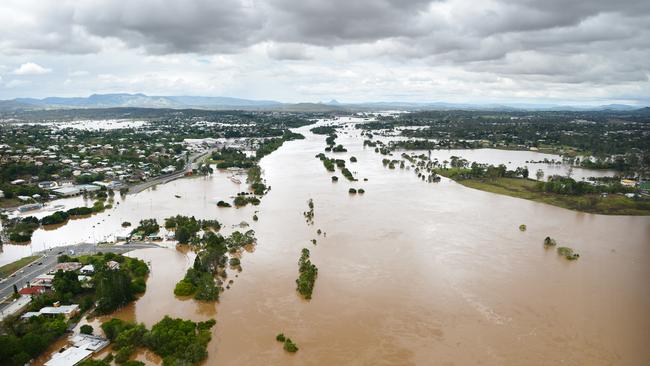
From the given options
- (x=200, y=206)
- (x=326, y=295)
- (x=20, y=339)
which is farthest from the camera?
(x=200, y=206)

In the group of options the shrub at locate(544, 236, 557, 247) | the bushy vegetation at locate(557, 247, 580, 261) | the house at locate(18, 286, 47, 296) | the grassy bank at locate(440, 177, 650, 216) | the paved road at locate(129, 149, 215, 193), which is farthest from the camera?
the paved road at locate(129, 149, 215, 193)

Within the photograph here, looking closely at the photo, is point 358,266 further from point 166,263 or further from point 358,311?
point 166,263

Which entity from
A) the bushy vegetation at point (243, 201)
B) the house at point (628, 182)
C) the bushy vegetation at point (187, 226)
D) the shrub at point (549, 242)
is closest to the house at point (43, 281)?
the bushy vegetation at point (187, 226)

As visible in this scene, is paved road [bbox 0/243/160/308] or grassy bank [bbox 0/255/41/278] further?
grassy bank [bbox 0/255/41/278]

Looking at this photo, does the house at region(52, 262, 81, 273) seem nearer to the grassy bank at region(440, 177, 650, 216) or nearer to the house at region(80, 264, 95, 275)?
the house at region(80, 264, 95, 275)

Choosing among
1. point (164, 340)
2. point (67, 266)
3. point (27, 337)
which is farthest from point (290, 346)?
point (67, 266)

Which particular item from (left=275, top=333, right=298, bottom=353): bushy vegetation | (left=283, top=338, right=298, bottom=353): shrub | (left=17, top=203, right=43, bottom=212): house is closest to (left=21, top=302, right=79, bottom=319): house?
(left=275, top=333, right=298, bottom=353): bushy vegetation

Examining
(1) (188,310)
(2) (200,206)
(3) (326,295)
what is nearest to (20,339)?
(1) (188,310)
